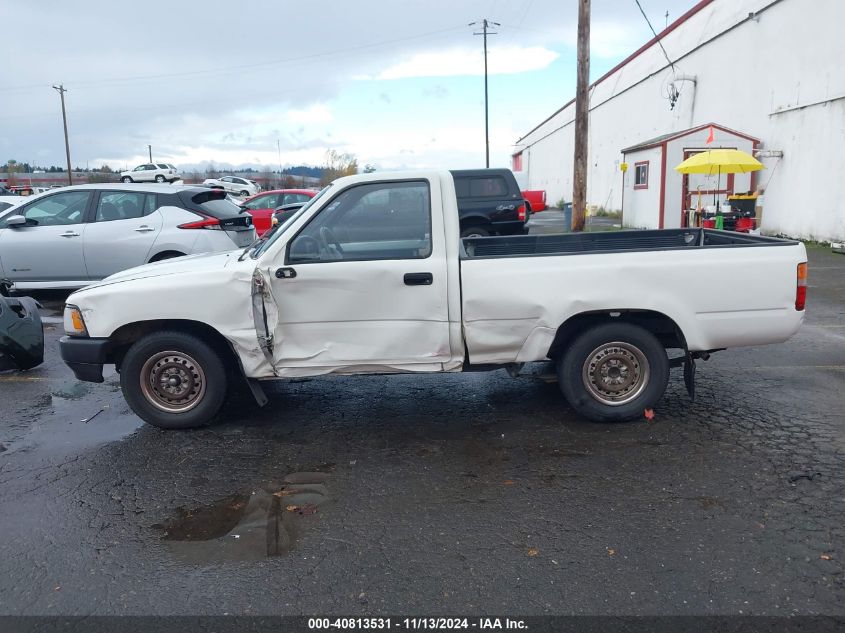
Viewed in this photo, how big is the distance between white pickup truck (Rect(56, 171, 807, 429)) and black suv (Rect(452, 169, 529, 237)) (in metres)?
9.03

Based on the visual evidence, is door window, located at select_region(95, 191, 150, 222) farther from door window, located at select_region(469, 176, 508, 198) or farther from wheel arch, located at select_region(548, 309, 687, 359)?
wheel arch, located at select_region(548, 309, 687, 359)

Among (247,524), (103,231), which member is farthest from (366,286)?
(103,231)

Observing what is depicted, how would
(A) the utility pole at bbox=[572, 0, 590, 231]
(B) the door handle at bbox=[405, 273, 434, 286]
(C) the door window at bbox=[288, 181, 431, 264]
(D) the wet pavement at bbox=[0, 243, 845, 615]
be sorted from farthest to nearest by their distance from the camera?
(A) the utility pole at bbox=[572, 0, 590, 231] → (C) the door window at bbox=[288, 181, 431, 264] → (B) the door handle at bbox=[405, 273, 434, 286] → (D) the wet pavement at bbox=[0, 243, 845, 615]

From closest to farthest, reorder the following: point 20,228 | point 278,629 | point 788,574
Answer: point 278,629 → point 788,574 → point 20,228

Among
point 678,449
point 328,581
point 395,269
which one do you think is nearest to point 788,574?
point 678,449

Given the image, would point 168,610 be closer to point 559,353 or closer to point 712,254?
point 559,353

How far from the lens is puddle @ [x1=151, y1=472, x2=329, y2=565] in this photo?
11.8 ft

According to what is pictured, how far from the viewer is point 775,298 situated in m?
4.92

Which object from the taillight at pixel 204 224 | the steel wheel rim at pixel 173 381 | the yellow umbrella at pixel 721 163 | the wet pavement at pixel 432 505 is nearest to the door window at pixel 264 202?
the taillight at pixel 204 224

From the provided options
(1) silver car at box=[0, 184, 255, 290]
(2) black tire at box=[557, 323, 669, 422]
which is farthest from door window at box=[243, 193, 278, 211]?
(2) black tire at box=[557, 323, 669, 422]

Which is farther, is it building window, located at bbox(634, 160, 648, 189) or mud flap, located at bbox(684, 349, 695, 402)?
building window, located at bbox(634, 160, 648, 189)

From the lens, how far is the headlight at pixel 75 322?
5.15 metres

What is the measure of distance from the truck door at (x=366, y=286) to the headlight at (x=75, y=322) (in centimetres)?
146

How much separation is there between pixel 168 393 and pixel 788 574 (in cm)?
412
